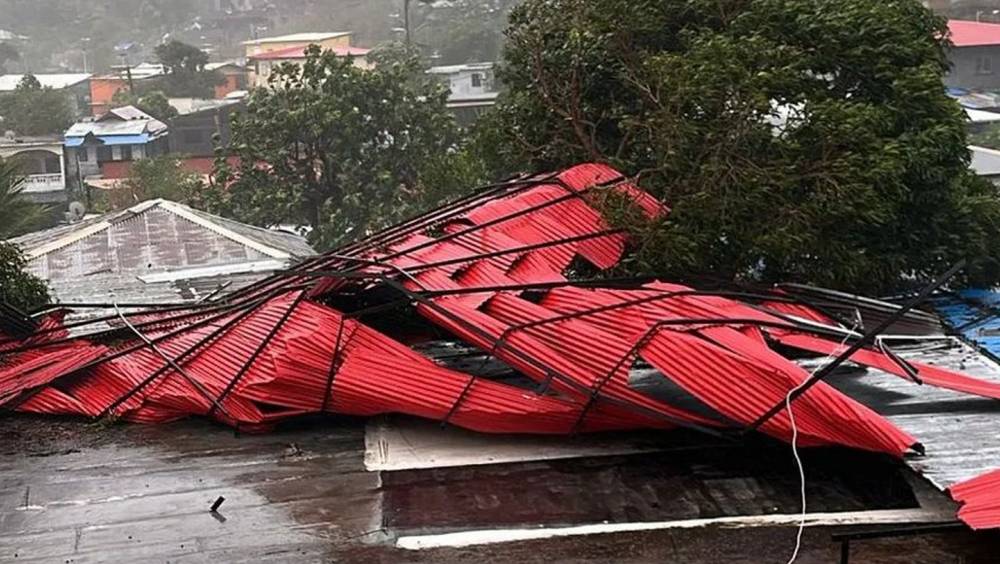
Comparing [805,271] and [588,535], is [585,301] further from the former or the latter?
[805,271]

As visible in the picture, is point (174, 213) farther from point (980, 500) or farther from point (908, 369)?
point (980, 500)

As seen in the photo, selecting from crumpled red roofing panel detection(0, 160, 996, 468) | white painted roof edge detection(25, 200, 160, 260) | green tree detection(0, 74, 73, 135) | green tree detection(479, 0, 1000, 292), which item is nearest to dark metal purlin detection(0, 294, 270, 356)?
crumpled red roofing panel detection(0, 160, 996, 468)

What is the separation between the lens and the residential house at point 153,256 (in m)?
17.0

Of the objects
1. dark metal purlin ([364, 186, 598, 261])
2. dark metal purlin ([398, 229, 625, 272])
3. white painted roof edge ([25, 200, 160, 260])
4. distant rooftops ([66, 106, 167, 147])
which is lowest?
distant rooftops ([66, 106, 167, 147])

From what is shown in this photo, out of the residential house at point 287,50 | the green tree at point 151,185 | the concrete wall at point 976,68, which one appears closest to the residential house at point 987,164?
the concrete wall at point 976,68

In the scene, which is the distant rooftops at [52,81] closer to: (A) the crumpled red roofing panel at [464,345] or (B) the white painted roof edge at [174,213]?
(B) the white painted roof edge at [174,213]

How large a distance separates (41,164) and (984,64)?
120 feet

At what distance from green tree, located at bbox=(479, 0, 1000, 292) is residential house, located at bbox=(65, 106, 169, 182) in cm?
3293

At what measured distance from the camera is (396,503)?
24.6 feet

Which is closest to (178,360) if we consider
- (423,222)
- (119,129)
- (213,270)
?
(423,222)

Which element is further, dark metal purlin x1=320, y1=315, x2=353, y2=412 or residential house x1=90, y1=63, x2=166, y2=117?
residential house x1=90, y1=63, x2=166, y2=117

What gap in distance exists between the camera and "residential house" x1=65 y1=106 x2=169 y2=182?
44.0m

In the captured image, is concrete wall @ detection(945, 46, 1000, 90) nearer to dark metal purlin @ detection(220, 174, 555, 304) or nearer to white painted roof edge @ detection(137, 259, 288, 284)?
white painted roof edge @ detection(137, 259, 288, 284)

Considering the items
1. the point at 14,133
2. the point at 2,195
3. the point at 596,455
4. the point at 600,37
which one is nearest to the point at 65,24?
the point at 14,133
